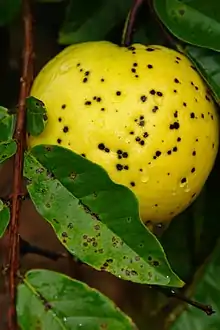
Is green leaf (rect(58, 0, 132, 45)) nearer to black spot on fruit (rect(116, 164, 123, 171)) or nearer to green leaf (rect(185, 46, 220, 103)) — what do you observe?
green leaf (rect(185, 46, 220, 103))

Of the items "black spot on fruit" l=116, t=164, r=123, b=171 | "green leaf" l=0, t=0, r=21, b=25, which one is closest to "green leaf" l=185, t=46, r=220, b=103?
"black spot on fruit" l=116, t=164, r=123, b=171

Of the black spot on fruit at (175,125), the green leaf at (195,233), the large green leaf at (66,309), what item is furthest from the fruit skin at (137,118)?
the green leaf at (195,233)

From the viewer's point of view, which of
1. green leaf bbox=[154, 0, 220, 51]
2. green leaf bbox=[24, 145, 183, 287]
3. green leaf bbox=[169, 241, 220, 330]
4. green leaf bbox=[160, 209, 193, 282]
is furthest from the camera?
green leaf bbox=[160, 209, 193, 282]

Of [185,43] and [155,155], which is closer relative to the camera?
[155,155]

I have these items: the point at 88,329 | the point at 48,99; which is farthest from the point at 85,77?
the point at 88,329

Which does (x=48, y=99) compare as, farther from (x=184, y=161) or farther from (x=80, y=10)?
(x=80, y=10)

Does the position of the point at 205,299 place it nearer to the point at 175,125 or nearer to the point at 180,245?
the point at 180,245
